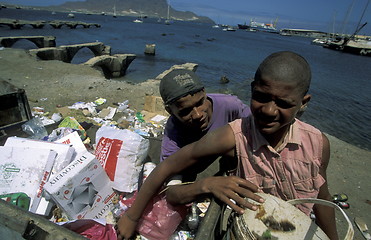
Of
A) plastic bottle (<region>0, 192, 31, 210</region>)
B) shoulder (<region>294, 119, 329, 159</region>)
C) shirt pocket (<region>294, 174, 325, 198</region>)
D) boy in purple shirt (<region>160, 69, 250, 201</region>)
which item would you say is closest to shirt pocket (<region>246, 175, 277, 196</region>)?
shirt pocket (<region>294, 174, 325, 198</region>)

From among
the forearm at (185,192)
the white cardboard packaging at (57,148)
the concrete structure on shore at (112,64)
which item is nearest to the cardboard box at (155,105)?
the white cardboard packaging at (57,148)

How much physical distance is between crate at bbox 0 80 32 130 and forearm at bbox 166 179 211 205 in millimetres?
2690

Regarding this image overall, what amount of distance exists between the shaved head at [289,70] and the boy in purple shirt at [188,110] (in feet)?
2.54

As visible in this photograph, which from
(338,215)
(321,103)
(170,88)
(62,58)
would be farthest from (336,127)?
Result: (62,58)

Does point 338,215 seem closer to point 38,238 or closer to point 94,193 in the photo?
point 94,193

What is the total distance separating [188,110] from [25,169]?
1618mm

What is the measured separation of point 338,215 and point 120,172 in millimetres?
3027

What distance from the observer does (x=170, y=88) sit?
185cm

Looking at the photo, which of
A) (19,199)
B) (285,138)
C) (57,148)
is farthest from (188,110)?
(19,199)

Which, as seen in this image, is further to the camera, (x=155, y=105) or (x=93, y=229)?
(x=155, y=105)

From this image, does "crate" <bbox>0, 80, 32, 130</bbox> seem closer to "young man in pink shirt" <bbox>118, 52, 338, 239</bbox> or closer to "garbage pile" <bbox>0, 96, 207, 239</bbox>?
"garbage pile" <bbox>0, 96, 207, 239</bbox>

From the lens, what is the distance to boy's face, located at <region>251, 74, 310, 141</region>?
1.13 metres

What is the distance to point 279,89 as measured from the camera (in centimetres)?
113

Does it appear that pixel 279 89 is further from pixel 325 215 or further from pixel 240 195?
pixel 325 215
